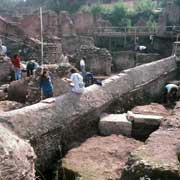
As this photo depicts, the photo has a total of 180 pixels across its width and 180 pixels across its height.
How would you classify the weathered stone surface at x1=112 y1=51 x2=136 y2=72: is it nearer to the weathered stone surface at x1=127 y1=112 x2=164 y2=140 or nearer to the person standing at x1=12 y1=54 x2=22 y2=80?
the person standing at x1=12 y1=54 x2=22 y2=80

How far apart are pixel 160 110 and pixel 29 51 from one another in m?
11.2

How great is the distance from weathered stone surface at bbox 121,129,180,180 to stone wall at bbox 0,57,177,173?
1664 mm

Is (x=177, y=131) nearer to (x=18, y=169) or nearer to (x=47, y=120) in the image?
(x=47, y=120)

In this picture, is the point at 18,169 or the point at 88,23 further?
the point at 88,23

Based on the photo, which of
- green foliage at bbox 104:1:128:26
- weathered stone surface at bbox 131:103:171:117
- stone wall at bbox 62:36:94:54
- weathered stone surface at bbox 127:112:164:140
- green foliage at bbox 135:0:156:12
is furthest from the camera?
green foliage at bbox 135:0:156:12

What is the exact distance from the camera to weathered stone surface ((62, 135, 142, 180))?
5688 millimetres

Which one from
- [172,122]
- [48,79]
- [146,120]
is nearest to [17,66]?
[48,79]

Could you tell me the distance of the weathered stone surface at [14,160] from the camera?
4.28m

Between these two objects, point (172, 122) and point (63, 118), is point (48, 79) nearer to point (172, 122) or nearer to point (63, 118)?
point (63, 118)

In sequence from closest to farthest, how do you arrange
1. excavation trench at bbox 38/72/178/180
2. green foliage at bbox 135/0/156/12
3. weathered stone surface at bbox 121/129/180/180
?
weathered stone surface at bbox 121/129/180/180 → excavation trench at bbox 38/72/178/180 → green foliage at bbox 135/0/156/12

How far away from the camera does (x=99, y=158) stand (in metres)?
6.22

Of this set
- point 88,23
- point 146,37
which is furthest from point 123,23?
point 146,37

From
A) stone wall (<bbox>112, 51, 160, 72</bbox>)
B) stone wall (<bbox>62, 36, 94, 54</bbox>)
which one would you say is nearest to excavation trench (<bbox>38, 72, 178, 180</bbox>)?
stone wall (<bbox>112, 51, 160, 72</bbox>)

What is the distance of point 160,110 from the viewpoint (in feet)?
30.3
